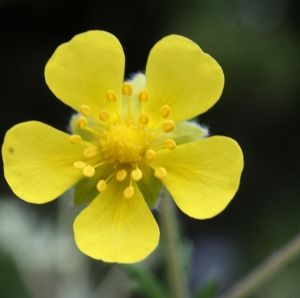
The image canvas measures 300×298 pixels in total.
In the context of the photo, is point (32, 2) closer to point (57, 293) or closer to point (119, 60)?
point (57, 293)

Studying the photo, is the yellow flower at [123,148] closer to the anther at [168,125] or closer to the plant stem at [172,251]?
the anther at [168,125]

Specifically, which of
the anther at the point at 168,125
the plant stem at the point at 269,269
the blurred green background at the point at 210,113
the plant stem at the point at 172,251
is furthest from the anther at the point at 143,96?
the blurred green background at the point at 210,113

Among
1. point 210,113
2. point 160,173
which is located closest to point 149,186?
point 160,173

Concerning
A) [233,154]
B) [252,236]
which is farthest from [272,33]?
[233,154]

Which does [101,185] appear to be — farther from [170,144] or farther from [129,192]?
[170,144]

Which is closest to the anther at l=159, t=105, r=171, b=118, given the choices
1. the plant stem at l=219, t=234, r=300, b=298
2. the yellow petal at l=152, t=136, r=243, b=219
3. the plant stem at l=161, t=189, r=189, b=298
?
the yellow petal at l=152, t=136, r=243, b=219

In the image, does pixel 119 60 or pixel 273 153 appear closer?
pixel 119 60

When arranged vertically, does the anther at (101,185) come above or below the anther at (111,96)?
below
